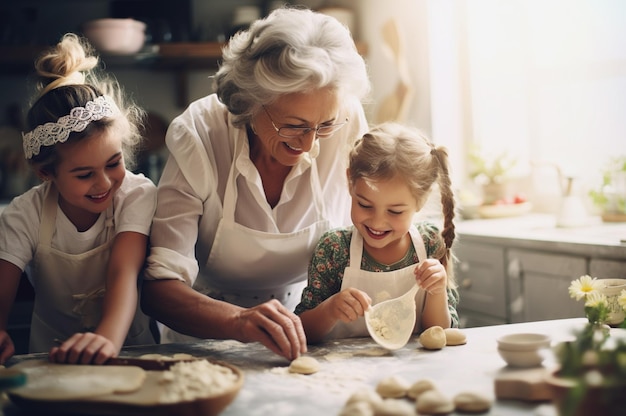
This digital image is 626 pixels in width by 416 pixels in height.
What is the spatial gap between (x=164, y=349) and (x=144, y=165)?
95.5 inches

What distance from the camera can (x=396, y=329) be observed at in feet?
4.65

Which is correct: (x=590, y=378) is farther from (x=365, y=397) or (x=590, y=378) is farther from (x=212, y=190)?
(x=212, y=190)

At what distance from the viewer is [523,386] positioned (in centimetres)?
100

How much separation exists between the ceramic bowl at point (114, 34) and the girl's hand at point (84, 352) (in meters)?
2.40

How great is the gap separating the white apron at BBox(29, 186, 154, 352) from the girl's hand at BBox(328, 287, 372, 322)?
1.85ft

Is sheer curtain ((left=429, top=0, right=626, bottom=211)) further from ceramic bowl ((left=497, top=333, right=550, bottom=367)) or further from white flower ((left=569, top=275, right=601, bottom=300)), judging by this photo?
ceramic bowl ((left=497, top=333, right=550, bottom=367))

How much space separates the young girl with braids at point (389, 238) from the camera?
156cm

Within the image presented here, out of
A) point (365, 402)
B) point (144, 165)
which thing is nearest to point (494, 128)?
point (144, 165)

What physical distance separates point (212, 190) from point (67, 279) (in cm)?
Result: 40

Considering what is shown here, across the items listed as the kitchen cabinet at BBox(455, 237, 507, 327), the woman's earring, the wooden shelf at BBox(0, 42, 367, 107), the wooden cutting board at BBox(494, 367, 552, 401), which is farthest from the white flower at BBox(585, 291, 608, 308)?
the wooden shelf at BBox(0, 42, 367, 107)

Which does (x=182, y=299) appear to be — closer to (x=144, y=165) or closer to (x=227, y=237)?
(x=227, y=237)

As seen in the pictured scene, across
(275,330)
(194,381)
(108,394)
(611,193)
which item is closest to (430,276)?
(275,330)

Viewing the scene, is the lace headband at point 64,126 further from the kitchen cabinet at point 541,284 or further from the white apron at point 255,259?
the kitchen cabinet at point 541,284

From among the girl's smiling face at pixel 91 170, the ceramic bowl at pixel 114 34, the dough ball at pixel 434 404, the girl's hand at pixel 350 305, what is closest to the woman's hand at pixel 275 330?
the girl's hand at pixel 350 305
